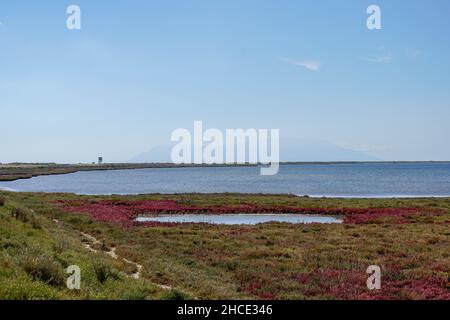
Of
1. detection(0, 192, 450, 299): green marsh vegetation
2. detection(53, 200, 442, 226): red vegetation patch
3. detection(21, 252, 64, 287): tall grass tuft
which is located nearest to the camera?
detection(21, 252, 64, 287): tall grass tuft

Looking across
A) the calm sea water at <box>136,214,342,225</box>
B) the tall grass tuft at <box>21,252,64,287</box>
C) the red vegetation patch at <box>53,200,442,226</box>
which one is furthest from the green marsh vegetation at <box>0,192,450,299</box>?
the calm sea water at <box>136,214,342,225</box>

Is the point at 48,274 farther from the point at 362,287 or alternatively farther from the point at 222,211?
the point at 222,211

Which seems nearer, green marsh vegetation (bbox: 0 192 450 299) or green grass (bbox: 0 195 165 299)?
green grass (bbox: 0 195 165 299)

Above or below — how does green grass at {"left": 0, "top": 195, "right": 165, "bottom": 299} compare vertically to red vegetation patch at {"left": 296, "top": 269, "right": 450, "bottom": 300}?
above

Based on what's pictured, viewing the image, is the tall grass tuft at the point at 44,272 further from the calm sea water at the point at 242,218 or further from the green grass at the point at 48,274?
the calm sea water at the point at 242,218

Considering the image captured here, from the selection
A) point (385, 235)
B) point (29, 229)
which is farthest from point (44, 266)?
point (385, 235)

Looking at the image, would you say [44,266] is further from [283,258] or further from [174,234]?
[174,234]

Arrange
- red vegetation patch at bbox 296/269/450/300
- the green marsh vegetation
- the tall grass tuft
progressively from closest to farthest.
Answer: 1. the tall grass tuft
2. the green marsh vegetation
3. red vegetation patch at bbox 296/269/450/300

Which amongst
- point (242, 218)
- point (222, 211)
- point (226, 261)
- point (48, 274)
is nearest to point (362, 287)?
point (226, 261)

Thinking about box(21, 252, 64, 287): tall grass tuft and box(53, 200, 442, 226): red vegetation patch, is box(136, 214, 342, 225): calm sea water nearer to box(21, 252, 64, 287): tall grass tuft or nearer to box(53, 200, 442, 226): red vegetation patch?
box(53, 200, 442, 226): red vegetation patch

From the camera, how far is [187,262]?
22.6 m

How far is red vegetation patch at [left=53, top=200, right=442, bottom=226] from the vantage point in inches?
1714
